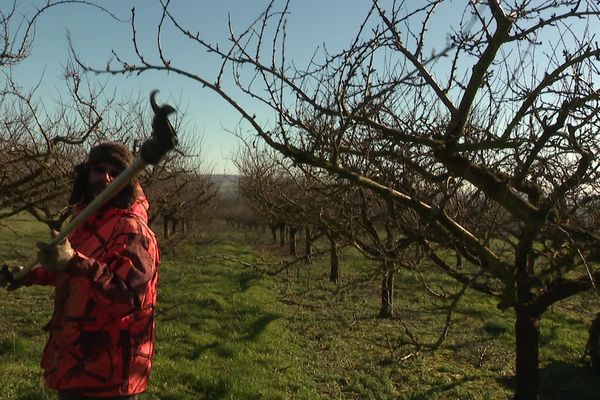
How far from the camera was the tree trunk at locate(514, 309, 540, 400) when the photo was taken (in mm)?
4121

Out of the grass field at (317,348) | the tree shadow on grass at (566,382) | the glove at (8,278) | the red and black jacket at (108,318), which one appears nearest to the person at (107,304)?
the red and black jacket at (108,318)

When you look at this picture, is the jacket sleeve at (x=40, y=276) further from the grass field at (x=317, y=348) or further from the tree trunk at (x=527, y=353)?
the tree trunk at (x=527, y=353)

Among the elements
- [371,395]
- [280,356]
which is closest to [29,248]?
[280,356]

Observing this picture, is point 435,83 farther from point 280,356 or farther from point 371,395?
point 280,356

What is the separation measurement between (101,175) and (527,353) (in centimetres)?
350

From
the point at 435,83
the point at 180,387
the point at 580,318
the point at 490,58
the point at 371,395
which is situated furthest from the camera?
the point at 580,318

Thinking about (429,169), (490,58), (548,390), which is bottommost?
(548,390)

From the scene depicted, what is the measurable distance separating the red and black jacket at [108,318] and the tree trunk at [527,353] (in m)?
2.98

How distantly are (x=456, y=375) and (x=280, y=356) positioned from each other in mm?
2312

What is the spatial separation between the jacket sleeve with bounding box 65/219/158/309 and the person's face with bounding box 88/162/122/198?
0.77ft

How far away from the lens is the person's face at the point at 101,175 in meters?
2.32

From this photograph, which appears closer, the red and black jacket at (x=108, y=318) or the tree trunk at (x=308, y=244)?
the red and black jacket at (x=108, y=318)

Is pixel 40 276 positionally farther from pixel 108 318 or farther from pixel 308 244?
pixel 308 244

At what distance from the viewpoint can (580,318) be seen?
1081 centimetres
